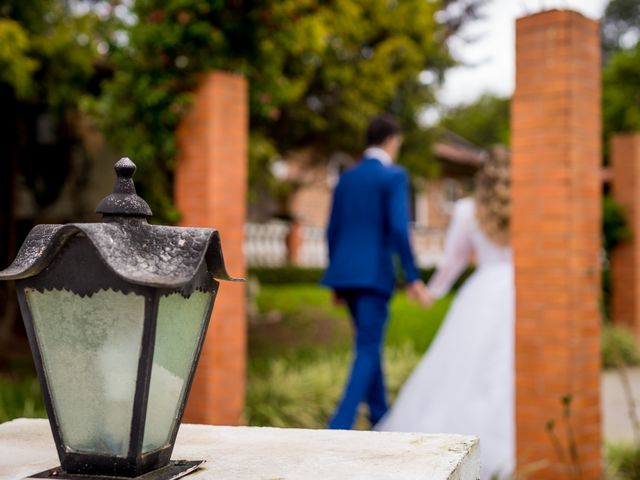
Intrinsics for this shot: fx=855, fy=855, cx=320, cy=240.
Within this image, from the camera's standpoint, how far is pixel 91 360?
5.42ft

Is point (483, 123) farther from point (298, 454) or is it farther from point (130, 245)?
point (130, 245)

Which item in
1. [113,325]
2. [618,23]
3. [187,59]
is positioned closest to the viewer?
[113,325]

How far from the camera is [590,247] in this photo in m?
4.31

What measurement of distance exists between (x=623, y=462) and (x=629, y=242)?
24.6 ft

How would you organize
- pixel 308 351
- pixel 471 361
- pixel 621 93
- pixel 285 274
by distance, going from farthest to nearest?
pixel 621 93, pixel 285 274, pixel 308 351, pixel 471 361

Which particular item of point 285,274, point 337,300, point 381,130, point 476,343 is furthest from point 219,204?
point 285,274

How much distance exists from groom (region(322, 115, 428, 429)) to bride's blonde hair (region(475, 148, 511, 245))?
57 cm

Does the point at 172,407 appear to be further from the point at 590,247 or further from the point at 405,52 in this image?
the point at 405,52

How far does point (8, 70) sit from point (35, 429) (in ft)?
18.4

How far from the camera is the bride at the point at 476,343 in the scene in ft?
17.1

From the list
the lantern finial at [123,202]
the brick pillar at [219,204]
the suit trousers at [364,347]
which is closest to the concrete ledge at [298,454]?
the lantern finial at [123,202]

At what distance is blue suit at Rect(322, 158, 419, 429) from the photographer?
5.25m

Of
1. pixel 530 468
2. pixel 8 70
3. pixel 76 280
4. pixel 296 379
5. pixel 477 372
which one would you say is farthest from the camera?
pixel 8 70

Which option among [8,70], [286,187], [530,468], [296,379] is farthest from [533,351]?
[286,187]
